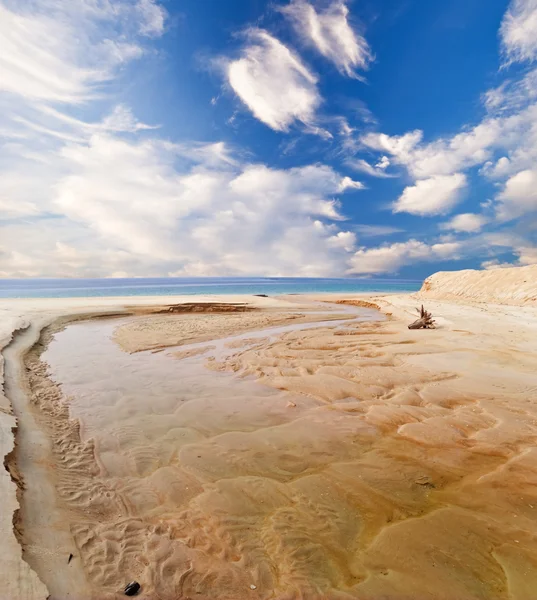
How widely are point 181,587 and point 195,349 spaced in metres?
9.61

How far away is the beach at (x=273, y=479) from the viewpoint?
275 cm

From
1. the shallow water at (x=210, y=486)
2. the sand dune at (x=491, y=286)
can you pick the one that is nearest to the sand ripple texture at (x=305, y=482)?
the shallow water at (x=210, y=486)

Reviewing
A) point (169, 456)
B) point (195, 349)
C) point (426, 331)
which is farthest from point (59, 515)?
point (426, 331)

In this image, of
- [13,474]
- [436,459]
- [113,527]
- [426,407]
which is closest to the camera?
[113,527]

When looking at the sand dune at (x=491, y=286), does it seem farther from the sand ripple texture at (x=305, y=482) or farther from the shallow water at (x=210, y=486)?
the shallow water at (x=210, y=486)

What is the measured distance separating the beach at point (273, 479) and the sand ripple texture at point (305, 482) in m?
0.02

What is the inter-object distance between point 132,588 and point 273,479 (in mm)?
1979

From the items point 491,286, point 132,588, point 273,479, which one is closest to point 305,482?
point 273,479

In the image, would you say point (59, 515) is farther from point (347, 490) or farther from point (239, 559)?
point (347, 490)

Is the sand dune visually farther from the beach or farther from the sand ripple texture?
the sand ripple texture

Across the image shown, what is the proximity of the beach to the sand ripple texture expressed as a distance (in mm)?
22

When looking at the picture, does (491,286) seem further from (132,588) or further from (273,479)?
(132,588)

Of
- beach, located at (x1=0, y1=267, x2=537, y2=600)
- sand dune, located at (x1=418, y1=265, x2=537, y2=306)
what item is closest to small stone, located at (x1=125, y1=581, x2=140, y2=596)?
beach, located at (x1=0, y1=267, x2=537, y2=600)

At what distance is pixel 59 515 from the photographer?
340 cm
